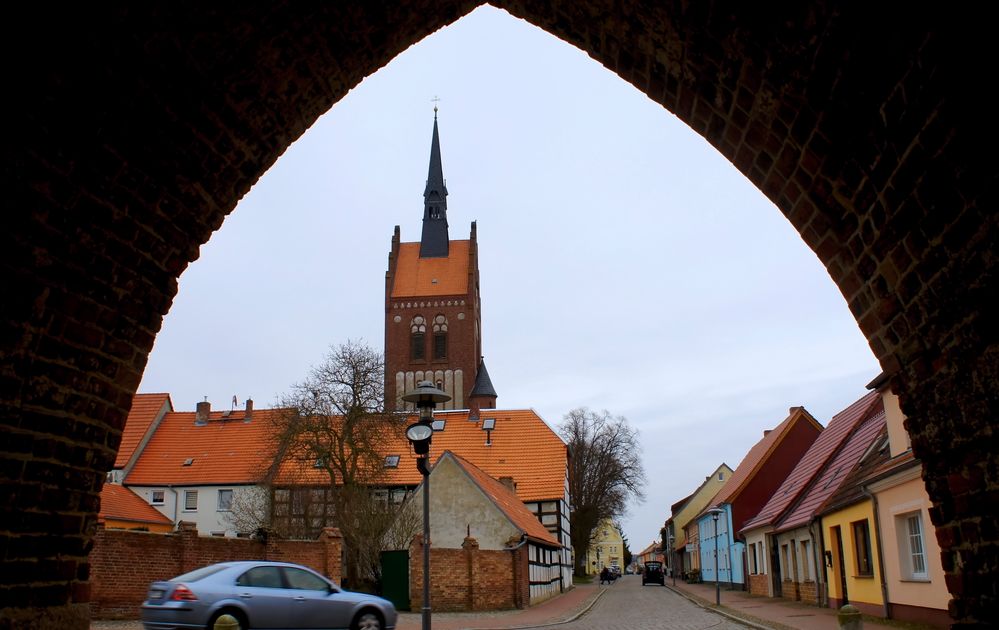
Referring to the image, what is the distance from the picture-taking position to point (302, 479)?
31.9m

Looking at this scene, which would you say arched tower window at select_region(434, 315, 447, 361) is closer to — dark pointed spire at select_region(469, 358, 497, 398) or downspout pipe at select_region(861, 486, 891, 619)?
dark pointed spire at select_region(469, 358, 497, 398)

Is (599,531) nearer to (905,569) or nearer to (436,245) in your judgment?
(436,245)

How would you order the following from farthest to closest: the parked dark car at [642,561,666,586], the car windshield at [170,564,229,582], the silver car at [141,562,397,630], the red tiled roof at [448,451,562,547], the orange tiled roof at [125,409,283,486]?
the parked dark car at [642,561,666,586] → the orange tiled roof at [125,409,283,486] → the red tiled roof at [448,451,562,547] → the car windshield at [170,564,229,582] → the silver car at [141,562,397,630]

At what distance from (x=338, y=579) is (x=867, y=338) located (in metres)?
20.0

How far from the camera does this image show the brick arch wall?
3.08 meters

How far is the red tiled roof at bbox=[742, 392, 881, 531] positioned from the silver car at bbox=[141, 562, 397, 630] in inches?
631

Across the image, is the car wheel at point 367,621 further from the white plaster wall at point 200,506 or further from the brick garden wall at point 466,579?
the white plaster wall at point 200,506

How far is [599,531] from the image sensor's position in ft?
210

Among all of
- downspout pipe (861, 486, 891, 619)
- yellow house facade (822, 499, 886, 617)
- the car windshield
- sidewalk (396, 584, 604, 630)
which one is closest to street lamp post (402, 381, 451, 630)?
the car windshield

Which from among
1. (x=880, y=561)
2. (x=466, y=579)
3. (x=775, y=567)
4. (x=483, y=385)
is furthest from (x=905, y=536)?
(x=483, y=385)

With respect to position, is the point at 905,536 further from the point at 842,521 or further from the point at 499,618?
the point at 499,618

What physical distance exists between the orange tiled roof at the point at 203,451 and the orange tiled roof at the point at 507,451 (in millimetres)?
6939

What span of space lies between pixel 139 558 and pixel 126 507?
23716 millimetres

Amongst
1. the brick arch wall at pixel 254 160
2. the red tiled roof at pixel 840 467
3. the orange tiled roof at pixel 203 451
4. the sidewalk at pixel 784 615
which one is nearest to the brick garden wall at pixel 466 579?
the sidewalk at pixel 784 615
